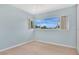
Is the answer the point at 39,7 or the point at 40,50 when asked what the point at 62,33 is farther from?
the point at 39,7

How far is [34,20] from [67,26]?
593 millimetres

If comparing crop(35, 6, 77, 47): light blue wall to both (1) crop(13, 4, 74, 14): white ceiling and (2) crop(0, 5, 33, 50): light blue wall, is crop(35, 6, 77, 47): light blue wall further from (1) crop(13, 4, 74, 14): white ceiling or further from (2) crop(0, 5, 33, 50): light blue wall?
(2) crop(0, 5, 33, 50): light blue wall

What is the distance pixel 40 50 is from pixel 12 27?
2.13 ft

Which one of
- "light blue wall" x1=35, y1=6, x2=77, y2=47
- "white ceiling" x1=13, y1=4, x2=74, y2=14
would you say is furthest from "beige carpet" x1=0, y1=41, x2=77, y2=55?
"white ceiling" x1=13, y1=4, x2=74, y2=14

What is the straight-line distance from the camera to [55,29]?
1.99m

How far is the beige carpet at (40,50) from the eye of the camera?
201cm

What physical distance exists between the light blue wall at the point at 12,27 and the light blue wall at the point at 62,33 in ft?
0.76

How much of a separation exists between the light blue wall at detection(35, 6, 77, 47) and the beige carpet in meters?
0.10

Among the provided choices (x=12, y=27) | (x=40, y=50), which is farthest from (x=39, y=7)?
(x=40, y=50)

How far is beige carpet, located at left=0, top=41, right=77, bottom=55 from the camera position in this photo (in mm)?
2012
